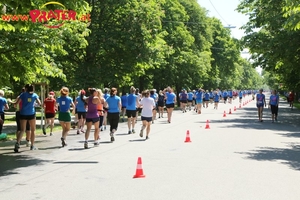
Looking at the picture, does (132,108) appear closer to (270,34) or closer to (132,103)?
(132,103)

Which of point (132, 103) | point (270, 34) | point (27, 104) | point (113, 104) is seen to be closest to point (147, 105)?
point (113, 104)

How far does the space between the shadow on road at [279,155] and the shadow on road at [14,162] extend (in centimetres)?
532

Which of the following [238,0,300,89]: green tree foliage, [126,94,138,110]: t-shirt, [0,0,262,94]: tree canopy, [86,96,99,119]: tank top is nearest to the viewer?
[0,0,262,94]: tree canopy

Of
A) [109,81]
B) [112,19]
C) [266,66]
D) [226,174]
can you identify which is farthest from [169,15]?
[226,174]

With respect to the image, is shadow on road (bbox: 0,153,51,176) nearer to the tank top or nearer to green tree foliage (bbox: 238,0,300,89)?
the tank top

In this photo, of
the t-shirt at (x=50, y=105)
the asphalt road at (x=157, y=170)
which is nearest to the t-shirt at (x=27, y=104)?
the asphalt road at (x=157, y=170)

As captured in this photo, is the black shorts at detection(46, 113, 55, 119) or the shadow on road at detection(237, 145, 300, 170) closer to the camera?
the shadow on road at detection(237, 145, 300, 170)

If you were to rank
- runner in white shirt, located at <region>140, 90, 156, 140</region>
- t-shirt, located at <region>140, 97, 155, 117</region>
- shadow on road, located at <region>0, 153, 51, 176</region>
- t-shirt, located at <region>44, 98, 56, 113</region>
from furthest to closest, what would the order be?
t-shirt, located at <region>44, 98, 56, 113</region>
t-shirt, located at <region>140, 97, 155, 117</region>
runner in white shirt, located at <region>140, 90, 156, 140</region>
shadow on road, located at <region>0, 153, 51, 176</region>

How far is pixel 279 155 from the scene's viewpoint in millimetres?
11109

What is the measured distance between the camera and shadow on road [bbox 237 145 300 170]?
10023mm

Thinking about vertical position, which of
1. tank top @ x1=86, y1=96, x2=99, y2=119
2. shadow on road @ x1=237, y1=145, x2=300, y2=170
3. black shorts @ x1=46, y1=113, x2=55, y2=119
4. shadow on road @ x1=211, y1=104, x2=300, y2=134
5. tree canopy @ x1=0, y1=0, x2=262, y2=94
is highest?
tree canopy @ x1=0, y1=0, x2=262, y2=94

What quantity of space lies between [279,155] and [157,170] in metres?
4.18

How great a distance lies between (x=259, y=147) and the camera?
12625 millimetres

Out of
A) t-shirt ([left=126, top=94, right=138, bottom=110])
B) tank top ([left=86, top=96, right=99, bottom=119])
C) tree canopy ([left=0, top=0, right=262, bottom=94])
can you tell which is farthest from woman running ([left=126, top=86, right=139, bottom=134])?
tank top ([left=86, top=96, right=99, bottom=119])
